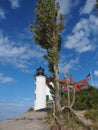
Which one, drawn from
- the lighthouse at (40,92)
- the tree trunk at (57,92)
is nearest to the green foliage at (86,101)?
the tree trunk at (57,92)

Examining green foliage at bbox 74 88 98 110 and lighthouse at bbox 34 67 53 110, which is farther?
lighthouse at bbox 34 67 53 110

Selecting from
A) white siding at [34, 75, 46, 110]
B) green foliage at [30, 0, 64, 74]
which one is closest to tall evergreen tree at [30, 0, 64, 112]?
green foliage at [30, 0, 64, 74]

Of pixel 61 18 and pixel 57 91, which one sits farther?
pixel 61 18

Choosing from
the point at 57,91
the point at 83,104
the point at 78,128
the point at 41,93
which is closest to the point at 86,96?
Result: the point at 83,104

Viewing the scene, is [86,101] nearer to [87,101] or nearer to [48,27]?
[87,101]

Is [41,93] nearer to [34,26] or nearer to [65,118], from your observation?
[34,26]

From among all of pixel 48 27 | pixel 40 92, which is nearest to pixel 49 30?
pixel 48 27

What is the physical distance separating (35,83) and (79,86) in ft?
33.8

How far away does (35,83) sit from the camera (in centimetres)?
5388

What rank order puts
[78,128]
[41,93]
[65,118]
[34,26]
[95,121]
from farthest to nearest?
[41,93] → [34,26] → [65,118] → [95,121] → [78,128]

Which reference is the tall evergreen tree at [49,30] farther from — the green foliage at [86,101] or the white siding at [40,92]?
the white siding at [40,92]

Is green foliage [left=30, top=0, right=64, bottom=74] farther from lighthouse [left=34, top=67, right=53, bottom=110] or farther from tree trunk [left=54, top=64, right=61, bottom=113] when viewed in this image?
lighthouse [left=34, top=67, right=53, bottom=110]

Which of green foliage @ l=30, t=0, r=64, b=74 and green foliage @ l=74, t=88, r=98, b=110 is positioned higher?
green foliage @ l=30, t=0, r=64, b=74

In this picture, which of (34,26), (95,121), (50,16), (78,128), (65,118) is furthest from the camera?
(34,26)
